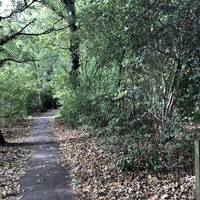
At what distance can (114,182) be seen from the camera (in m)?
9.70

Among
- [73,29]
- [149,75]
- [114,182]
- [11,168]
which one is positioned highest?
[73,29]

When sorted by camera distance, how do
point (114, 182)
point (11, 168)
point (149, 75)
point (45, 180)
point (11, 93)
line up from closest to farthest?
point (114, 182) < point (45, 180) < point (149, 75) < point (11, 168) < point (11, 93)

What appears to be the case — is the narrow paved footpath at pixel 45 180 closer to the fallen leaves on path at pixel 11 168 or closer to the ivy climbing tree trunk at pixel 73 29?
the fallen leaves on path at pixel 11 168

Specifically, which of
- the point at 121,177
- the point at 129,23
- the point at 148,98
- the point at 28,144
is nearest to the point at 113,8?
the point at 129,23

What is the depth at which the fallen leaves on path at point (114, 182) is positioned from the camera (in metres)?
8.25

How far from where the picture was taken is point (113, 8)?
12.1m

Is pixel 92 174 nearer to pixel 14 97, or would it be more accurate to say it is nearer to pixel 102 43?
pixel 102 43

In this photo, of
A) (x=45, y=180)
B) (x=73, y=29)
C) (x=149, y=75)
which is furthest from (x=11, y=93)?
(x=45, y=180)

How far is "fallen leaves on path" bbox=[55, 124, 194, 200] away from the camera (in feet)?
27.1

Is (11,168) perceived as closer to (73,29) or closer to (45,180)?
(45,180)

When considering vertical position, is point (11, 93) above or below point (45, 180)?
above

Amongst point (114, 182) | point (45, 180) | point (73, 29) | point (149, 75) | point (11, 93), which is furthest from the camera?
point (11, 93)

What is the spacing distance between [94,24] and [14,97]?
15.9 meters

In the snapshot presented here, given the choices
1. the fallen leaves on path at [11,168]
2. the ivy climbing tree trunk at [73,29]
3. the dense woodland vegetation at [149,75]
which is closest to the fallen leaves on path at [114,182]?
the dense woodland vegetation at [149,75]
